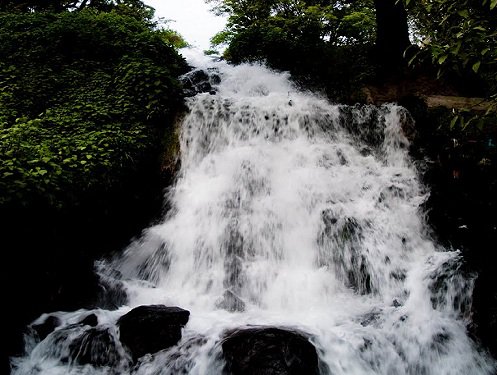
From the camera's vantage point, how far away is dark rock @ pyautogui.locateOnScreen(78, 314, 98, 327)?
4.61 meters

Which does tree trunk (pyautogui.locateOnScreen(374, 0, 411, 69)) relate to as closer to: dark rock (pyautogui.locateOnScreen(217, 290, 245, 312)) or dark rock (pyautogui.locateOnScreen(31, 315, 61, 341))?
dark rock (pyautogui.locateOnScreen(217, 290, 245, 312))

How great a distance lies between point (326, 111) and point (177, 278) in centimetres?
544

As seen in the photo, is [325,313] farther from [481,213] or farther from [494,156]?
[494,156]

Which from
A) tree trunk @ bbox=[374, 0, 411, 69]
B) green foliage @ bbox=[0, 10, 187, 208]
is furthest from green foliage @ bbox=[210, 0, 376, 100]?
green foliage @ bbox=[0, 10, 187, 208]

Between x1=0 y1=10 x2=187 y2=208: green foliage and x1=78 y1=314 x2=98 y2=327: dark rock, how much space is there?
1570mm

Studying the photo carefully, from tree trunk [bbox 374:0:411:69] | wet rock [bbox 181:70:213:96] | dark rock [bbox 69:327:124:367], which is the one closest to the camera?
dark rock [bbox 69:327:124:367]

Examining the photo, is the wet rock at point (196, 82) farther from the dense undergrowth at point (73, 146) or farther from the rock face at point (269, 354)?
the rock face at point (269, 354)

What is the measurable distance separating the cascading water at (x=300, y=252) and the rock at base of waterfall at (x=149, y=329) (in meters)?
0.12

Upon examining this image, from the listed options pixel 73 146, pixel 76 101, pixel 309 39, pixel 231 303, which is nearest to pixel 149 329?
pixel 231 303

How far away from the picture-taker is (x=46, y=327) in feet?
15.1

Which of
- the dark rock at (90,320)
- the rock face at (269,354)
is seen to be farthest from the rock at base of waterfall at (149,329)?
the rock face at (269,354)

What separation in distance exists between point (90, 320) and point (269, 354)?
2522 millimetres

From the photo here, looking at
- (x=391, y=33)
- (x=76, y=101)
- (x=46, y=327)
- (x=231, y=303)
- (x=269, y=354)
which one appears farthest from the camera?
(x=391, y=33)

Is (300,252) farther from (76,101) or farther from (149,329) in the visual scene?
(76,101)
